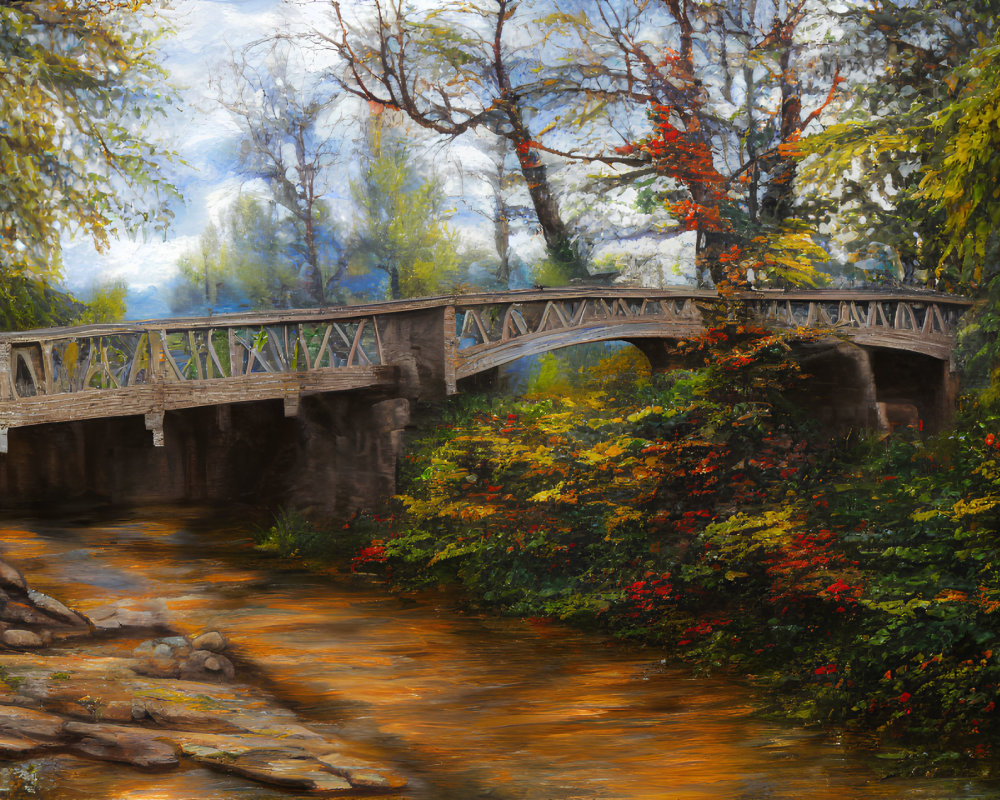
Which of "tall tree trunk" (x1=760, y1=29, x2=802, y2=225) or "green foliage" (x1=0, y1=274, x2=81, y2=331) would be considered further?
"tall tree trunk" (x1=760, y1=29, x2=802, y2=225)

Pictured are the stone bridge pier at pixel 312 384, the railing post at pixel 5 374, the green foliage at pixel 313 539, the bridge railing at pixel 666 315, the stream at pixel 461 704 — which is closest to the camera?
the stream at pixel 461 704

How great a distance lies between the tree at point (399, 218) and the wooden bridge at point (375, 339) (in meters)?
12.3

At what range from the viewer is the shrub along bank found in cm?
909

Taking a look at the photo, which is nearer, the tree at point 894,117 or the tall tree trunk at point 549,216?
the tree at point 894,117

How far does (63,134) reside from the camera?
19.2 m

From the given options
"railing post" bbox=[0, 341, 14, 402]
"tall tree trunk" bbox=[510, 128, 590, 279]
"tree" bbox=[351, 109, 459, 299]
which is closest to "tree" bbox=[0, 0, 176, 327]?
"railing post" bbox=[0, 341, 14, 402]

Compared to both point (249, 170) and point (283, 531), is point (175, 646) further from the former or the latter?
point (249, 170)

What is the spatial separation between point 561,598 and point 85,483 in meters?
15.0

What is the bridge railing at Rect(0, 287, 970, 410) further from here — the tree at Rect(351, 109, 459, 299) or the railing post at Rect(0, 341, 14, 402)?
the tree at Rect(351, 109, 459, 299)

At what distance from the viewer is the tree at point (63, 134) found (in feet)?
60.3

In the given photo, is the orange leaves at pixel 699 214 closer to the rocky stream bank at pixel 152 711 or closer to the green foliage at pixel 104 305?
the green foliage at pixel 104 305

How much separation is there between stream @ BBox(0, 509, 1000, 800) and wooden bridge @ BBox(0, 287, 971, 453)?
302cm

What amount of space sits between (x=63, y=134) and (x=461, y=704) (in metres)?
14.3

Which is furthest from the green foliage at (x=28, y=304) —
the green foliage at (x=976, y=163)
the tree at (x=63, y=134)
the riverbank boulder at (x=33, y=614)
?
the green foliage at (x=976, y=163)
